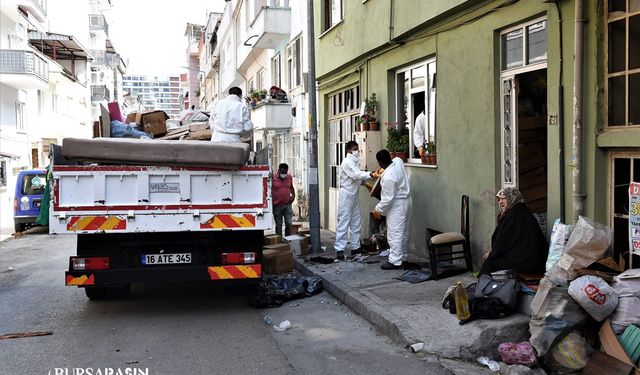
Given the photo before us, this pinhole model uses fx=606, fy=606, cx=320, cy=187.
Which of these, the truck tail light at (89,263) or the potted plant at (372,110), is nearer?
the truck tail light at (89,263)

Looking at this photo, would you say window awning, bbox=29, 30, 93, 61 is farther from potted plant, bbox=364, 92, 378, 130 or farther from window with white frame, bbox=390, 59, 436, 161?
window with white frame, bbox=390, 59, 436, 161

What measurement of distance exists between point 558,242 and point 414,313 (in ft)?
5.42

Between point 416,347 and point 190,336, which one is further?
point 190,336

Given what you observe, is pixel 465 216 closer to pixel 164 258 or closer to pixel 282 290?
pixel 282 290

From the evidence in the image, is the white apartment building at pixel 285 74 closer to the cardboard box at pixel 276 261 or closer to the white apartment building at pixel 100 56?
the cardboard box at pixel 276 261

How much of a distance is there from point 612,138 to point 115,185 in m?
5.28

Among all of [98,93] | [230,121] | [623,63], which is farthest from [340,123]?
[98,93]

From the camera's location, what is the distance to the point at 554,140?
659 centimetres

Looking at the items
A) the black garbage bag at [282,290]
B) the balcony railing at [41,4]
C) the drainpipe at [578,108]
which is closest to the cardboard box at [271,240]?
the black garbage bag at [282,290]

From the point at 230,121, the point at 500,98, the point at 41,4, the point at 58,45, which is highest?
the point at 41,4

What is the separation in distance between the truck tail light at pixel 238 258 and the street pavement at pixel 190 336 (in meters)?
0.69

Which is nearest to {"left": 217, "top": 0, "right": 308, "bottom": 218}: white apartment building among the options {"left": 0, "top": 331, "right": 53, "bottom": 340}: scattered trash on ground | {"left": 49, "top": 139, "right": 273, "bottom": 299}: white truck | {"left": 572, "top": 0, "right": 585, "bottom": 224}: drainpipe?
{"left": 49, "top": 139, "right": 273, "bottom": 299}: white truck

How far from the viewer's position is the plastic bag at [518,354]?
5.06 m

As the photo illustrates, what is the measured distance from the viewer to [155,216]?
22.7 feet
